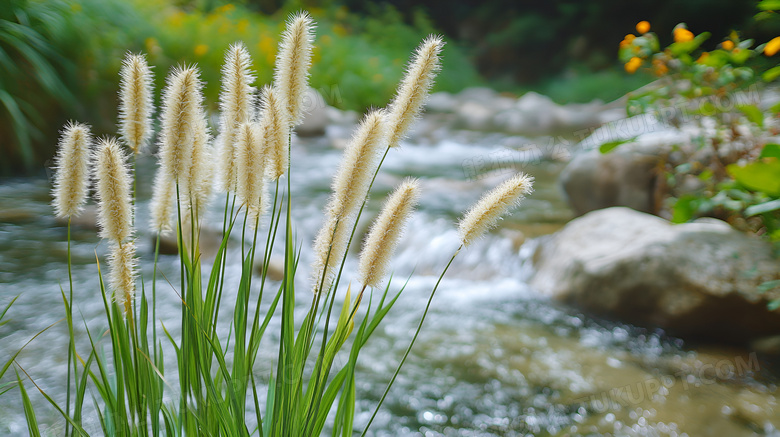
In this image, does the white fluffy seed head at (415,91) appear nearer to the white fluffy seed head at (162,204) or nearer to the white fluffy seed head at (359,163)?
the white fluffy seed head at (359,163)

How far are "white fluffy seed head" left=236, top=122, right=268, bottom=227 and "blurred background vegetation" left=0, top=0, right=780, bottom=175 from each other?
2530 mm

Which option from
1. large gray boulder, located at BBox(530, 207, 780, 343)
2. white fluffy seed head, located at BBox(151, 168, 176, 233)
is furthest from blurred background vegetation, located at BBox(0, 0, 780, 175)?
large gray boulder, located at BBox(530, 207, 780, 343)

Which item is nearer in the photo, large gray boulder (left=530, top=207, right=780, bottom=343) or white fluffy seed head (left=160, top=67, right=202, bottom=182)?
white fluffy seed head (left=160, top=67, right=202, bottom=182)

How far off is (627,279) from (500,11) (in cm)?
1402

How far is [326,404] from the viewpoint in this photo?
0.69 metres

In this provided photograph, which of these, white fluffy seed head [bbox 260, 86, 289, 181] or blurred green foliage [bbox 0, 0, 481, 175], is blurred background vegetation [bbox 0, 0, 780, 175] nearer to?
blurred green foliage [bbox 0, 0, 481, 175]

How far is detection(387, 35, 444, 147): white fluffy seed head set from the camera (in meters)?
0.60

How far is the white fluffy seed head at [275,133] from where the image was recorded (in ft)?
1.96

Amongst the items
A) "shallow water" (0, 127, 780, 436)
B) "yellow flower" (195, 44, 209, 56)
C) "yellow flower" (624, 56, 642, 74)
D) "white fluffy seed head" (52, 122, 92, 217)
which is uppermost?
"yellow flower" (195, 44, 209, 56)

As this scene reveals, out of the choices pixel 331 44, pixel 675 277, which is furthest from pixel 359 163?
pixel 331 44

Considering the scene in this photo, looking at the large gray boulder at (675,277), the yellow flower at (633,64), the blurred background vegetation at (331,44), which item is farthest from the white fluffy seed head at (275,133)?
the blurred background vegetation at (331,44)

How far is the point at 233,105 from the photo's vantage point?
0.63 meters

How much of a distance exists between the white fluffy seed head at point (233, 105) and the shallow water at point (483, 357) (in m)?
0.59

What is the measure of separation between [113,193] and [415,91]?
0.37m
